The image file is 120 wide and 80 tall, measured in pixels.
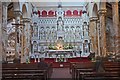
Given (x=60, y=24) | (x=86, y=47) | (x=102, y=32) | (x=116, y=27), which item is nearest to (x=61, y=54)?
(x=86, y=47)

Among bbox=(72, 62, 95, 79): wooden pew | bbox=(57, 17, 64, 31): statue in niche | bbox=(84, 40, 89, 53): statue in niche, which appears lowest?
bbox=(72, 62, 95, 79): wooden pew

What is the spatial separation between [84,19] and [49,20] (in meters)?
4.00

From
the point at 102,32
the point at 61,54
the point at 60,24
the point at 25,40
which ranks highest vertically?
the point at 60,24

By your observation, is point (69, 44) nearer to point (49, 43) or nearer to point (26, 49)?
point (49, 43)

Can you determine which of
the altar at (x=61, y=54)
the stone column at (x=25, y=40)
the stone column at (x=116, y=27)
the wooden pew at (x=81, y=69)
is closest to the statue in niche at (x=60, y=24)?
the altar at (x=61, y=54)

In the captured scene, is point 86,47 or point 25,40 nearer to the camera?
point 25,40

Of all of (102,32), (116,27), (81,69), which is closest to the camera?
(81,69)

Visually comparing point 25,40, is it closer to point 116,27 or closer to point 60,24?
point 60,24

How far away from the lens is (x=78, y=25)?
3102cm

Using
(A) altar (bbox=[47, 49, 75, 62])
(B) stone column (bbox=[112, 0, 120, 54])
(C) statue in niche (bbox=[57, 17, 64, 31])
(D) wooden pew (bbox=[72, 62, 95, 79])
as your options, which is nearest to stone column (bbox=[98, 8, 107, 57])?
(B) stone column (bbox=[112, 0, 120, 54])

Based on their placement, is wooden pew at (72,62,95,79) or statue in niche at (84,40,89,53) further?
statue in niche at (84,40,89,53)

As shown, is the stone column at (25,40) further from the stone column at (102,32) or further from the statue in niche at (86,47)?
the statue in niche at (86,47)

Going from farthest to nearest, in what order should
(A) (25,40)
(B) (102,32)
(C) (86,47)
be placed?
(C) (86,47) < (A) (25,40) < (B) (102,32)

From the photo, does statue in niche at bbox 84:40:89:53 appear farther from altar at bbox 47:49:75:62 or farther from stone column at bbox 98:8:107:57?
stone column at bbox 98:8:107:57
